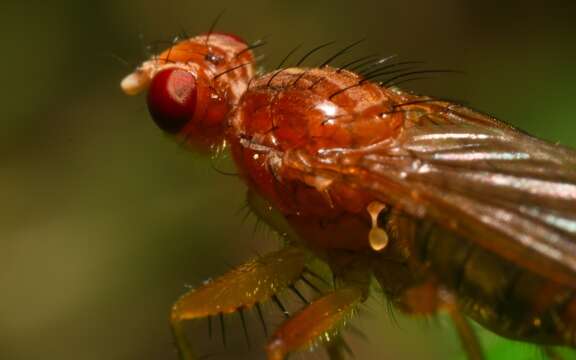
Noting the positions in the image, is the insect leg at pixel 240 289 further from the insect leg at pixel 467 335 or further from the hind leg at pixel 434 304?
the insect leg at pixel 467 335

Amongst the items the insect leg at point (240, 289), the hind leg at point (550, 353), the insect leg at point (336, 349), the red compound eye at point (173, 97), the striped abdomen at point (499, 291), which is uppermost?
the red compound eye at point (173, 97)

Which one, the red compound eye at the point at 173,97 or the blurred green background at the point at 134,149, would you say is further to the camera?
the blurred green background at the point at 134,149

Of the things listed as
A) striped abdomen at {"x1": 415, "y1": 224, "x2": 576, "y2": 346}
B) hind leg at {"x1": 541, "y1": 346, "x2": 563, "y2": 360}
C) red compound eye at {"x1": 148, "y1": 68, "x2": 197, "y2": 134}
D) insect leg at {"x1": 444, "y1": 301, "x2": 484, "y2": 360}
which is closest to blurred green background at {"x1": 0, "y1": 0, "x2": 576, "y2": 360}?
insect leg at {"x1": 444, "y1": 301, "x2": 484, "y2": 360}

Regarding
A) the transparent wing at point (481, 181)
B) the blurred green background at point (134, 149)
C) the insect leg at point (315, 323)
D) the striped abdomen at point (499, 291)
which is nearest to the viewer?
the transparent wing at point (481, 181)

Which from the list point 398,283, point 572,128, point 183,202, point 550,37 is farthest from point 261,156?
point 550,37

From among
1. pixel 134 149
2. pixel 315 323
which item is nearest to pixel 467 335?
pixel 315 323

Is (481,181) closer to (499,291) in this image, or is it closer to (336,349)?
(499,291)

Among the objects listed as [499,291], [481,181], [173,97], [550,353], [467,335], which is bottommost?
[550,353]

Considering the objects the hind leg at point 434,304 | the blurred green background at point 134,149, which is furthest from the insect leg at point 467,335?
the blurred green background at point 134,149
